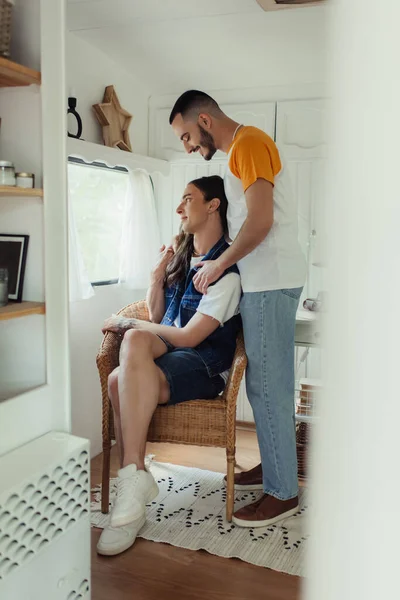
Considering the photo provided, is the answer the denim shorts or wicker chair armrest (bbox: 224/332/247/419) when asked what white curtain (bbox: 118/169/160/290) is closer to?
the denim shorts

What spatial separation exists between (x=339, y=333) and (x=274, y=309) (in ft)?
6.86

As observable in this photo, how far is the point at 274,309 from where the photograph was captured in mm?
2285

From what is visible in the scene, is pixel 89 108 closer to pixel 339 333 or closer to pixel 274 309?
pixel 274 309

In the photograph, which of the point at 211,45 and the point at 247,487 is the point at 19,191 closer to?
the point at 247,487

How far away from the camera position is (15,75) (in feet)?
5.32

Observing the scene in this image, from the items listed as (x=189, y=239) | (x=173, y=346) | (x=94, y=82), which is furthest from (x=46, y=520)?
(x=94, y=82)

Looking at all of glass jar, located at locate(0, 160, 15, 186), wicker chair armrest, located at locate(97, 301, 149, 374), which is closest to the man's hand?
wicker chair armrest, located at locate(97, 301, 149, 374)

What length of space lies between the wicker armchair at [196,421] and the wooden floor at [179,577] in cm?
28

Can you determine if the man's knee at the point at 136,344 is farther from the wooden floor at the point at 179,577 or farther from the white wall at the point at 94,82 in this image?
the white wall at the point at 94,82

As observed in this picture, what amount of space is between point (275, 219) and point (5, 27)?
1117mm

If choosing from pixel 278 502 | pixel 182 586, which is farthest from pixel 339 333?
pixel 278 502

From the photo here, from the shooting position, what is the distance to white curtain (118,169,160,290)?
3.26 metres

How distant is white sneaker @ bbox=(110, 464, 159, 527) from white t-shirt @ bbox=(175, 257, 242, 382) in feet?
2.03

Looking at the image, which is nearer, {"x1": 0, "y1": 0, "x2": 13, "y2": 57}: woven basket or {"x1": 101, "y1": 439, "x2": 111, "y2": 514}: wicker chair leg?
{"x1": 0, "y1": 0, "x2": 13, "y2": 57}: woven basket
